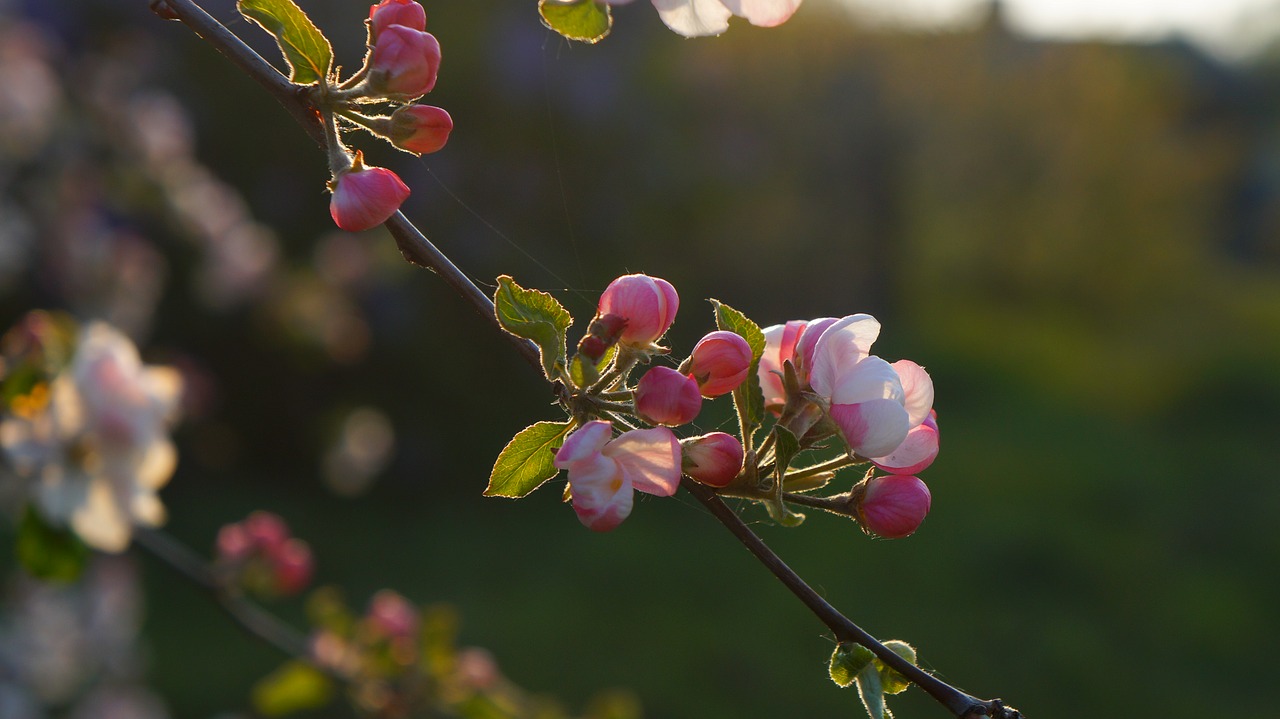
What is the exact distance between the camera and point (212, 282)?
3.13 metres

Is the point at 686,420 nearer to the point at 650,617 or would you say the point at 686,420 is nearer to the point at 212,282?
the point at 212,282

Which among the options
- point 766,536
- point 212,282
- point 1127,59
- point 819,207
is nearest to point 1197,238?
point 1127,59

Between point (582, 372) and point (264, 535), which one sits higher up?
point (582, 372)

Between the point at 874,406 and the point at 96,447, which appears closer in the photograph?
the point at 874,406

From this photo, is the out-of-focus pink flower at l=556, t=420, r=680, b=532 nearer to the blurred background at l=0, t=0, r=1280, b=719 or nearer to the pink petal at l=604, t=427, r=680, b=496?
the pink petal at l=604, t=427, r=680, b=496

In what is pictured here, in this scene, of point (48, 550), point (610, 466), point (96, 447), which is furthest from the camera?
point (96, 447)

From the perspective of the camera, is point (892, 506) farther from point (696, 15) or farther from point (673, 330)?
point (673, 330)

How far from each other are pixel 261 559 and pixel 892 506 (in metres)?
0.93

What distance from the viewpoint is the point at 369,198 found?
20.9 inches

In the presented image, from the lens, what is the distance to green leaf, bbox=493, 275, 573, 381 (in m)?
0.53

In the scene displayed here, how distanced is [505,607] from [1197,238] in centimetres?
694

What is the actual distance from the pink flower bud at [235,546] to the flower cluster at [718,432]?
823 mm

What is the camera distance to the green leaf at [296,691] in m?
1.30

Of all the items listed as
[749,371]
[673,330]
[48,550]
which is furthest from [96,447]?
[673,330]
